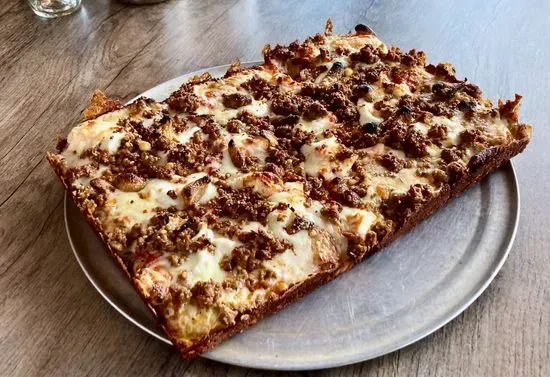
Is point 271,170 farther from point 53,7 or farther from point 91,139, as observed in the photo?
point 53,7

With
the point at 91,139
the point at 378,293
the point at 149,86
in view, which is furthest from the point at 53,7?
the point at 378,293

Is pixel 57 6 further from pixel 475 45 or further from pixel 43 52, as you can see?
pixel 475 45

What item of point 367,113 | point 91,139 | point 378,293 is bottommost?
point 378,293

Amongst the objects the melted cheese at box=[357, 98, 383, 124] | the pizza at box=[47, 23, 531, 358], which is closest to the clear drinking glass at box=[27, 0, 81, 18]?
the pizza at box=[47, 23, 531, 358]

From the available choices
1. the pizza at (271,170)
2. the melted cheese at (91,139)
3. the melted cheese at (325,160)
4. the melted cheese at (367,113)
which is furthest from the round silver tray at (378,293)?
the melted cheese at (367,113)

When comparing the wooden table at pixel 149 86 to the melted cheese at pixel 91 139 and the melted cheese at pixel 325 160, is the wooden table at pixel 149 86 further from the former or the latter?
the melted cheese at pixel 325 160

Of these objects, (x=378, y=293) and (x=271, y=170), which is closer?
(x=378, y=293)

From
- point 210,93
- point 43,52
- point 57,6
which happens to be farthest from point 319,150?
point 57,6
